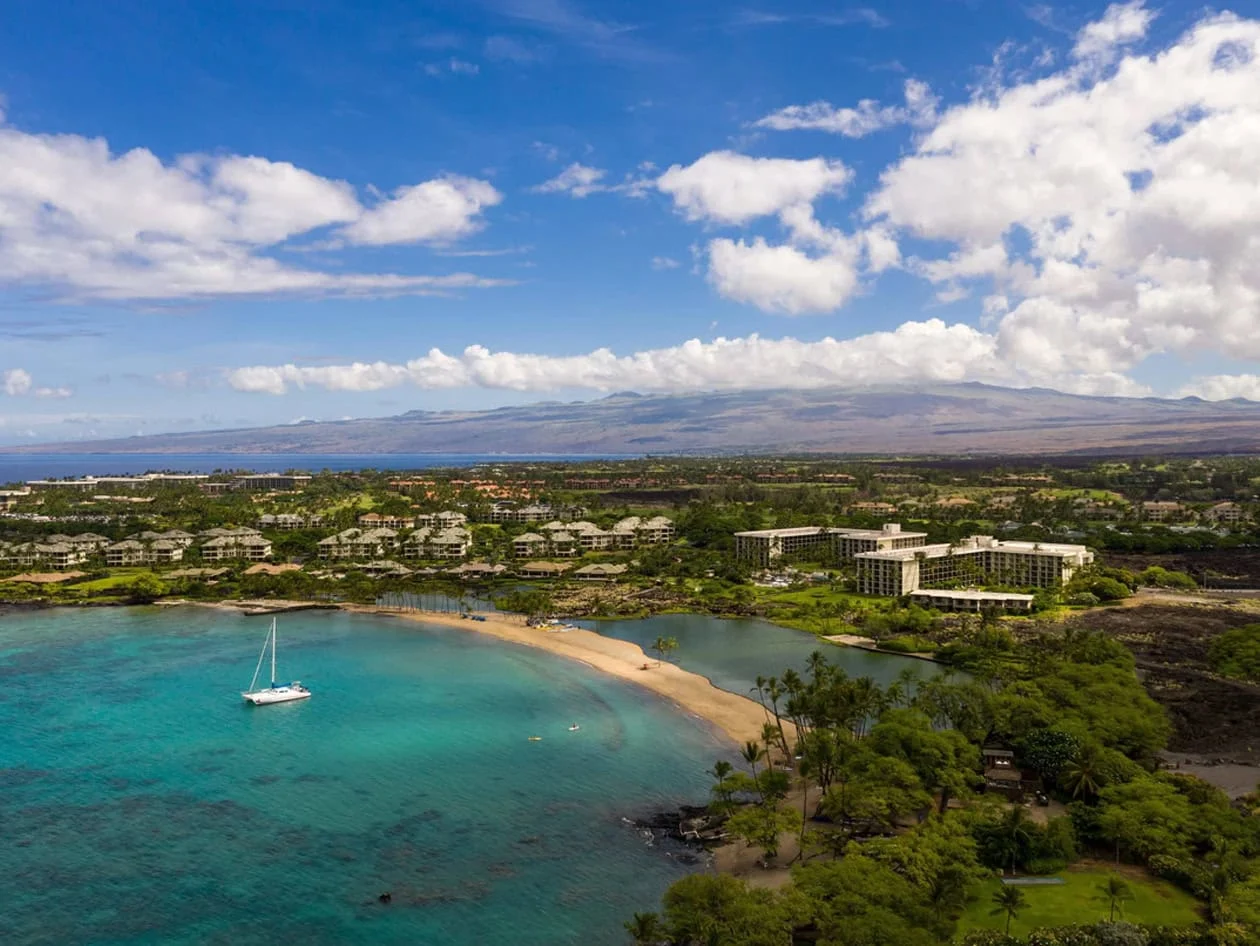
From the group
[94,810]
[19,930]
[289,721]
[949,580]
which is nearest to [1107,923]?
[19,930]

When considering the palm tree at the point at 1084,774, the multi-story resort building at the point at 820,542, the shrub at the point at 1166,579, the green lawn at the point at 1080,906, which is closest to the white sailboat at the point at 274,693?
the green lawn at the point at 1080,906

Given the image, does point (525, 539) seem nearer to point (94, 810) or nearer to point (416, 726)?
point (416, 726)

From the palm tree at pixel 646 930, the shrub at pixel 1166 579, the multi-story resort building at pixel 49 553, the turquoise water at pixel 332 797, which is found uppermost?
the multi-story resort building at pixel 49 553

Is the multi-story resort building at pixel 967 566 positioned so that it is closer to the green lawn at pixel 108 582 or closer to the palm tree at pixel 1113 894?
the palm tree at pixel 1113 894

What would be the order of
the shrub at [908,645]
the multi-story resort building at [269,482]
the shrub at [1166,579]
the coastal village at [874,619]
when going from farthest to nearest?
the multi-story resort building at [269,482], the shrub at [1166,579], the shrub at [908,645], the coastal village at [874,619]

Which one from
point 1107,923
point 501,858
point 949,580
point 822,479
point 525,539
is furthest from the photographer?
point 822,479

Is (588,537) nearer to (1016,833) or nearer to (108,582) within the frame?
(108,582)

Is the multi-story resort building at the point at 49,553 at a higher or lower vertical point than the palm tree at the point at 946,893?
higher

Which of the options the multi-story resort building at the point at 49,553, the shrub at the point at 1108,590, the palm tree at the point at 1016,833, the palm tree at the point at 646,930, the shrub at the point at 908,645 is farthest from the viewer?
the multi-story resort building at the point at 49,553
